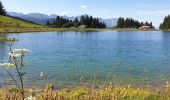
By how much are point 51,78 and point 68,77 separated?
1330 millimetres

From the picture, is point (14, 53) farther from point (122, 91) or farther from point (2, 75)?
point (2, 75)

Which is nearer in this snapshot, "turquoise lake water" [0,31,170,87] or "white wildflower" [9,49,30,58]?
"white wildflower" [9,49,30,58]

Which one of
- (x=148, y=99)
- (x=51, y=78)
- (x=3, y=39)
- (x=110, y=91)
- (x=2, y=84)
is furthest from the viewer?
(x=51, y=78)

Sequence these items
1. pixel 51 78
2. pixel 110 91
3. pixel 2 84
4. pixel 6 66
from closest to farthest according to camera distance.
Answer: pixel 6 66, pixel 110 91, pixel 2 84, pixel 51 78

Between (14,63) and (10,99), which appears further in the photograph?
(10,99)

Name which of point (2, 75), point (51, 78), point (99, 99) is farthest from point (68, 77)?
point (99, 99)

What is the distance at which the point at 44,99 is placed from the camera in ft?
21.5

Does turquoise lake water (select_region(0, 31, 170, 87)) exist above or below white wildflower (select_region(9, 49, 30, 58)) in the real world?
below

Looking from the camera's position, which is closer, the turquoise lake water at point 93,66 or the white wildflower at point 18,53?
the white wildflower at point 18,53

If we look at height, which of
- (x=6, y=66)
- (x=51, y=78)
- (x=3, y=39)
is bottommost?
(x=51, y=78)

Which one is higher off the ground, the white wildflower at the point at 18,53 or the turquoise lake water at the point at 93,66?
the white wildflower at the point at 18,53

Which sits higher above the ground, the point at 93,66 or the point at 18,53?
the point at 18,53

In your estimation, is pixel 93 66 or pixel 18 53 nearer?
pixel 18 53

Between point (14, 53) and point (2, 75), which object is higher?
point (14, 53)
